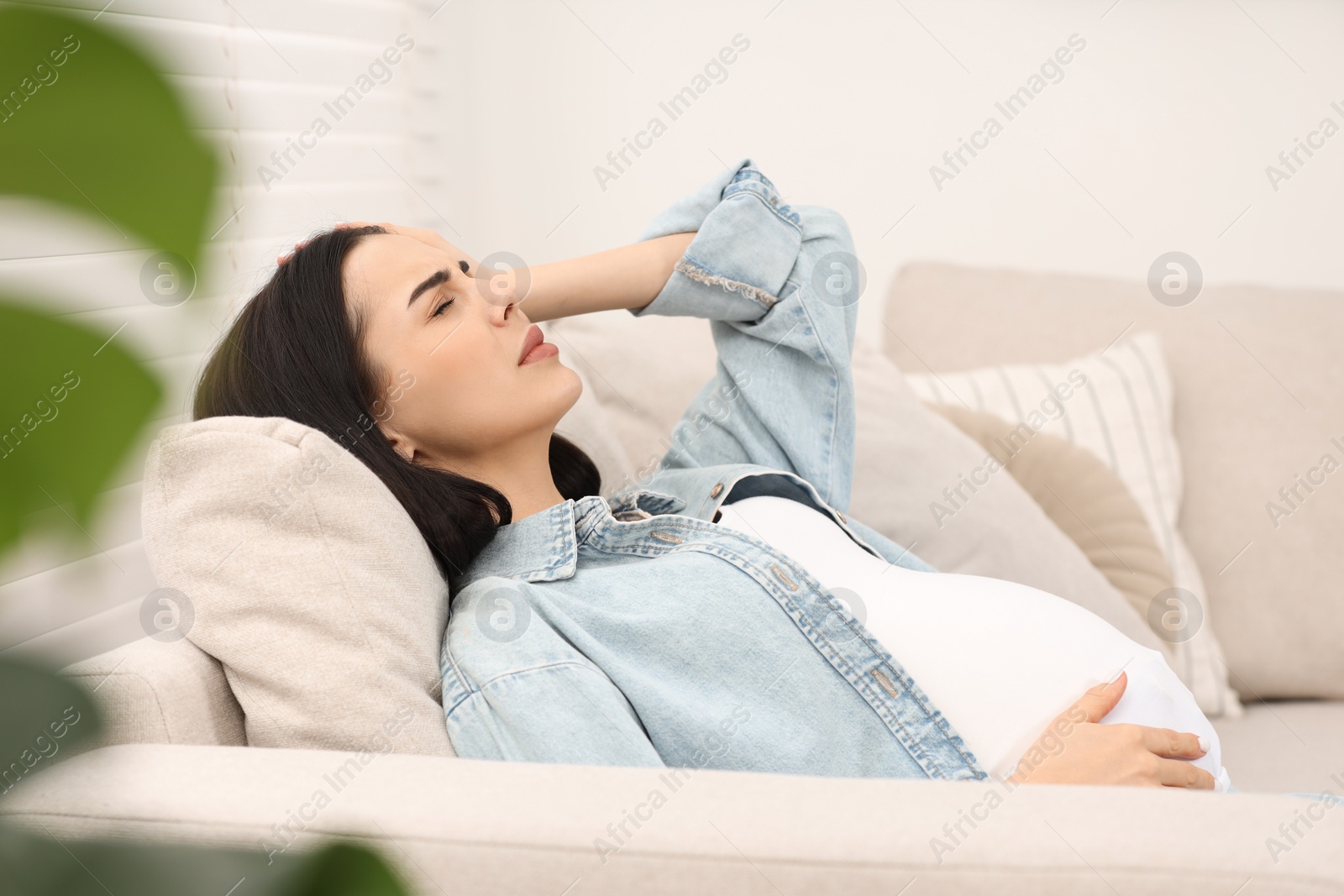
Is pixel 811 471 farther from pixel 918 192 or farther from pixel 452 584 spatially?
pixel 918 192

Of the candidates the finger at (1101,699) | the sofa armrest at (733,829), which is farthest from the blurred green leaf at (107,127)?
the finger at (1101,699)

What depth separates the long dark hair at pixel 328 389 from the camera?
1034 millimetres

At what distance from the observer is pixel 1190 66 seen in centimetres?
207

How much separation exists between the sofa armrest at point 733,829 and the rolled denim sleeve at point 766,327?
703 millimetres

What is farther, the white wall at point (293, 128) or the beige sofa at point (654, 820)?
the white wall at point (293, 128)

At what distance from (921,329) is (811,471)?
0.69m

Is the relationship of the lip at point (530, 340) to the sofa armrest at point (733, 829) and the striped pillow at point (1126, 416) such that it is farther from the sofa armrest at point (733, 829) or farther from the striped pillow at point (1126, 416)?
the striped pillow at point (1126, 416)

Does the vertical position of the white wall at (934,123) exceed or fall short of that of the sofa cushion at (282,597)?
it exceeds it

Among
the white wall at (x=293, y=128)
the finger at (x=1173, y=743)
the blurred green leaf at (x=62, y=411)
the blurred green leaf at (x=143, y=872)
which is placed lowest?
the white wall at (x=293, y=128)

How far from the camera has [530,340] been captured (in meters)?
1.15

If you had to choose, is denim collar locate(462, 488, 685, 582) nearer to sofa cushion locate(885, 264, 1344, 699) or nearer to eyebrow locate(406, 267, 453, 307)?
eyebrow locate(406, 267, 453, 307)

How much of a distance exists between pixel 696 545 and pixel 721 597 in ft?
0.29

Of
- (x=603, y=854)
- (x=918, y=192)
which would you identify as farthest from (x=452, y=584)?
(x=918, y=192)

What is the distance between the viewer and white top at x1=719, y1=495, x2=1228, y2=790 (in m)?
0.92
